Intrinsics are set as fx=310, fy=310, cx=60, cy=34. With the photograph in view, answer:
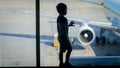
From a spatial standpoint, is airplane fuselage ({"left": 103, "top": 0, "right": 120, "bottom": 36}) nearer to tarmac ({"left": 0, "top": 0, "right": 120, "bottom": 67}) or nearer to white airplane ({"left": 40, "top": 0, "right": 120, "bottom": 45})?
white airplane ({"left": 40, "top": 0, "right": 120, "bottom": 45})

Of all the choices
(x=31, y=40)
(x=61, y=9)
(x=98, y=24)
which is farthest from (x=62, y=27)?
(x=98, y=24)

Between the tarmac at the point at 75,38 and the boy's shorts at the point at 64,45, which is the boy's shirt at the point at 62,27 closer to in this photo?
the boy's shorts at the point at 64,45

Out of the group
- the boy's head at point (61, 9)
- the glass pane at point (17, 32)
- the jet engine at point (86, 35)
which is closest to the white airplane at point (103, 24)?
Answer: the jet engine at point (86, 35)

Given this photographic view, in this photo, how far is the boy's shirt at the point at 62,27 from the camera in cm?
395

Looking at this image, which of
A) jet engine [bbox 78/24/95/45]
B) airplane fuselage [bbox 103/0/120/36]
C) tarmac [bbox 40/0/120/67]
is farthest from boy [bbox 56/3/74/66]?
airplane fuselage [bbox 103/0/120/36]

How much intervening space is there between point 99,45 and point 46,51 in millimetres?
844

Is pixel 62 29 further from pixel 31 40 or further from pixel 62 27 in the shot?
pixel 31 40

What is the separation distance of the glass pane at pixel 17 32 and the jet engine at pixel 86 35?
2.44 ft

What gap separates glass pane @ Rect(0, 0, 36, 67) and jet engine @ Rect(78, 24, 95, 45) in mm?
745

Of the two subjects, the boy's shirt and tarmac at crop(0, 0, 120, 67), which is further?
tarmac at crop(0, 0, 120, 67)

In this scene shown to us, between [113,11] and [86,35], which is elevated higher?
[113,11]

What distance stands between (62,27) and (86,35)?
3.23ft

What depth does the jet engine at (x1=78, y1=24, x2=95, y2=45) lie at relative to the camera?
190 inches

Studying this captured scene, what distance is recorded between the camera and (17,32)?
15.9ft
